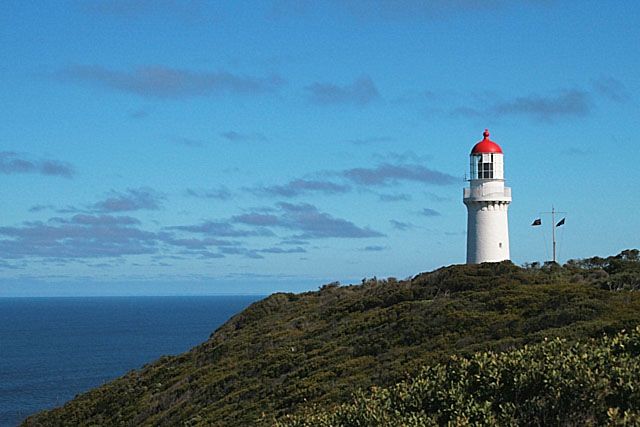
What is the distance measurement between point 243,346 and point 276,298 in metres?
12.4

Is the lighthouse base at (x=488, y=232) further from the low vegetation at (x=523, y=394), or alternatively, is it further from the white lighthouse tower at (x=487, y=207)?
the low vegetation at (x=523, y=394)

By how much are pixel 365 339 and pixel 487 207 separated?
13.4 meters

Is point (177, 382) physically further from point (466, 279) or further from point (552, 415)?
point (552, 415)

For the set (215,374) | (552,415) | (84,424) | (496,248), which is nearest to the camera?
(552,415)

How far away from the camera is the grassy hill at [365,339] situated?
2092cm

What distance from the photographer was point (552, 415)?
12.4 metres

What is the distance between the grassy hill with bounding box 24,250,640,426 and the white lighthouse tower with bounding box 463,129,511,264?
2.71m

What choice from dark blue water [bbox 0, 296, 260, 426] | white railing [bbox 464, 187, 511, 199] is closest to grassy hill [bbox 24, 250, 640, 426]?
white railing [bbox 464, 187, 511, 199]

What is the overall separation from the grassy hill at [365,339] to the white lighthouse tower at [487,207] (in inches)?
107

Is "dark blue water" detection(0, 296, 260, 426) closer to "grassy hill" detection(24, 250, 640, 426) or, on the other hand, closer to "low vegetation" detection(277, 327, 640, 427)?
"grassy hill" detection(24, 250, 640, 426)

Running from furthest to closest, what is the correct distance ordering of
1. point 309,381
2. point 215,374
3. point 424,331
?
point 215,374 < point 424,331 < point 309,381

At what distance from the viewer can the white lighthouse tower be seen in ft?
119

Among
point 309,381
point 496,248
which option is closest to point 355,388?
point 309,381

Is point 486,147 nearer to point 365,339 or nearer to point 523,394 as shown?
point 365,339
